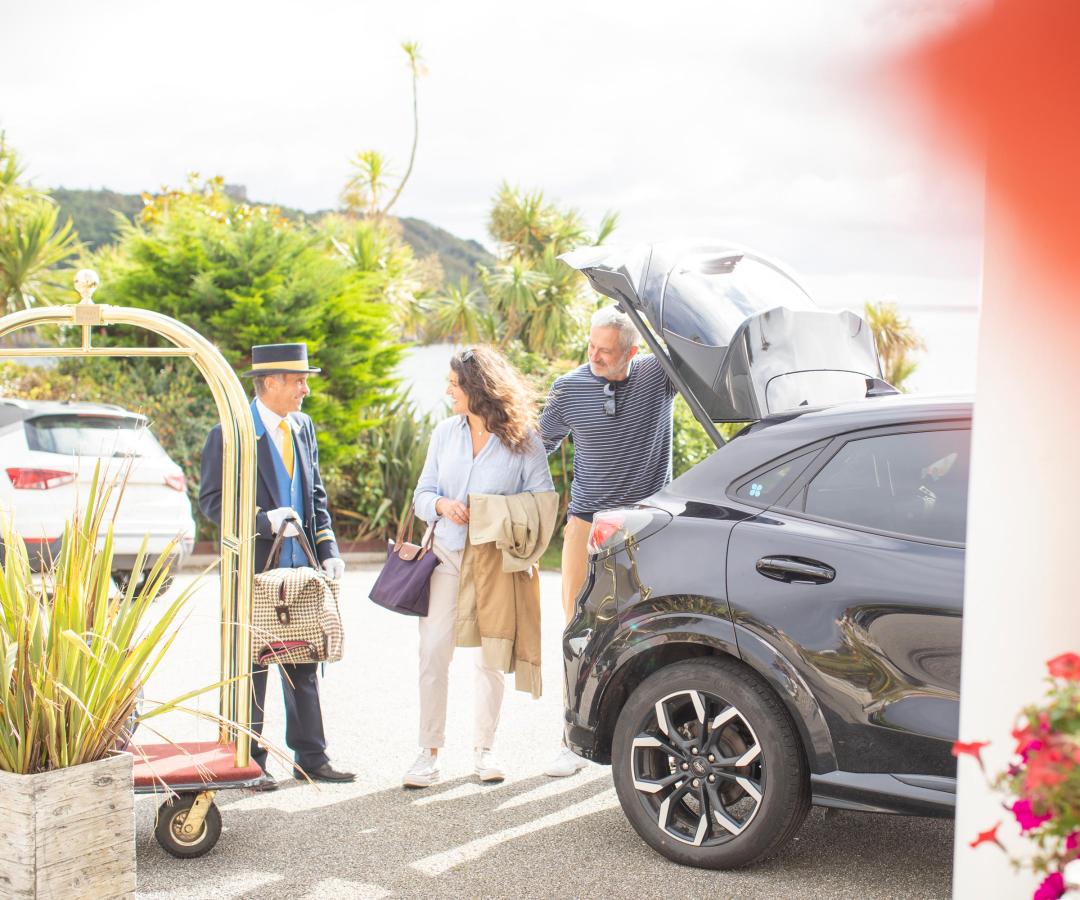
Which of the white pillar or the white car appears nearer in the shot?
the white pillar

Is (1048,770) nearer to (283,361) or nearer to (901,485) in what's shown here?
(901,485)

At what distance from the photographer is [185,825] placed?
13.8 feet

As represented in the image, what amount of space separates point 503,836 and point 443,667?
965mm

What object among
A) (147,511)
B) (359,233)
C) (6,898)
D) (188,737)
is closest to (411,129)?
(359,233)

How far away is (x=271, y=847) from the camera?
438cm

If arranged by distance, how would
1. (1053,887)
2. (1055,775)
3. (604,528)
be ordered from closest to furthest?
(1055,775), (1053,887), (604,528)

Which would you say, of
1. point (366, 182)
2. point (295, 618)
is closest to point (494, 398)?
point (295, 618)

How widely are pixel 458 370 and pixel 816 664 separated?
2205mm

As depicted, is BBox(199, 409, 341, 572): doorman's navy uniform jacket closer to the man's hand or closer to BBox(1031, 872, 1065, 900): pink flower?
the man's hand

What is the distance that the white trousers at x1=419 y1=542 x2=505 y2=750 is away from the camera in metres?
5.26

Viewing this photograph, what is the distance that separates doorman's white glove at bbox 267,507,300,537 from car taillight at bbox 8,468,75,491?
5.22 m

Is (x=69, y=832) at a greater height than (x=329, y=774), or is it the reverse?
(x=69, y=832)

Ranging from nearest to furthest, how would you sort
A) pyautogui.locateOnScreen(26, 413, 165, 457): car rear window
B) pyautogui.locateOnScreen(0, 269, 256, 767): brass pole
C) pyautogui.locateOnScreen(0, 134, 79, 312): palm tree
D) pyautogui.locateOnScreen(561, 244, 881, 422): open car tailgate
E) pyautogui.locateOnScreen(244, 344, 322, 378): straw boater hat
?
pyautogui.locateOnScreen(0, 269, 256, 767): brass pole < pyautogui.locateOnScreen(561, 244, 881, 422): open car tailgate < pyautogui.locateOnScreen(244, 344, 322, 378): straw boater hat < pyautogui.locateOnScreen(26, 413, 165, 457): car rear window < pyautogui.locateOnScreen(0, 134, 79, 312): palm tree

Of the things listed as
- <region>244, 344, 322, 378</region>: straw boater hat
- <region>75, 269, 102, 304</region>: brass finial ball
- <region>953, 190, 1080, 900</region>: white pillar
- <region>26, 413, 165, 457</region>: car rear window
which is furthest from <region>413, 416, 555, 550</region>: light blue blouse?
<region>26, 413, 165, 457</region>: car rear window
